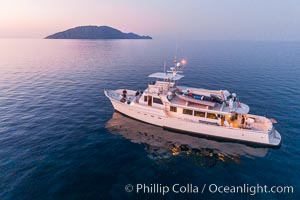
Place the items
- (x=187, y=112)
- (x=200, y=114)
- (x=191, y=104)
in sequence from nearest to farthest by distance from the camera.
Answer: (x=200, y=114), (x=187, y=112), (x=191, y=104)

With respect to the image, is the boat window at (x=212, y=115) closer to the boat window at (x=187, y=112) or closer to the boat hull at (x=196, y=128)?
the boat hull at (x=196, y=128)

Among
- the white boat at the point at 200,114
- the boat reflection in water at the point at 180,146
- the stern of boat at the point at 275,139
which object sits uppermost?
the white boat at the point at 200,114

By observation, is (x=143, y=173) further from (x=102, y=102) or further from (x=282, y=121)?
(x=282, y=121)

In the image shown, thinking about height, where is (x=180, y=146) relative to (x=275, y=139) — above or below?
below

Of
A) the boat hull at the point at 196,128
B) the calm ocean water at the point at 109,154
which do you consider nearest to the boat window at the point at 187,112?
the boat hull at the point at 196,128

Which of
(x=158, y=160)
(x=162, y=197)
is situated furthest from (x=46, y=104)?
(x=162, y=197)

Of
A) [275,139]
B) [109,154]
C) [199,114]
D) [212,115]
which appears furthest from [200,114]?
[109,154]

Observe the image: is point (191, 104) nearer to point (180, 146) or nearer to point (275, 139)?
point (180, 146)

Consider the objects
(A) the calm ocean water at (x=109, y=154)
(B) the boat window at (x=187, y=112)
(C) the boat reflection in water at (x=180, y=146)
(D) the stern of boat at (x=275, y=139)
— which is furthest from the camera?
(B) the boat window at (x=187, y=112)

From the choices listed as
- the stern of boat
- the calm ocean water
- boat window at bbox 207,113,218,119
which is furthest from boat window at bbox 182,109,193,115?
the stern of boat
